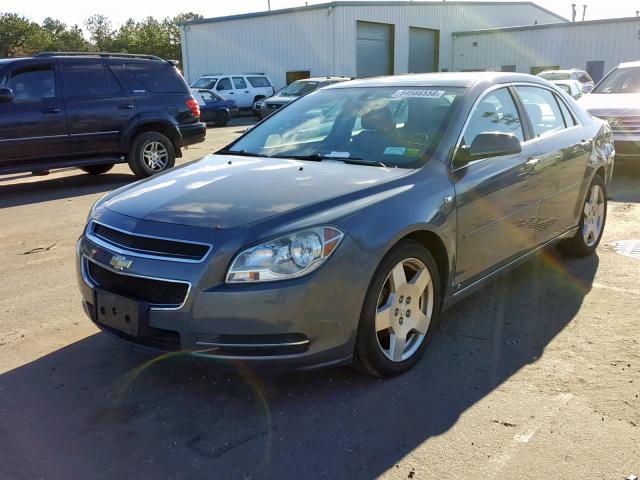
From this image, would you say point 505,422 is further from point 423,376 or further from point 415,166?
point 415,166

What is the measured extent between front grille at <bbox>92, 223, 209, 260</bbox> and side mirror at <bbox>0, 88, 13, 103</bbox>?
656 cm

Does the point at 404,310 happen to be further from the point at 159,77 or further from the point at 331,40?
the point at 331,40

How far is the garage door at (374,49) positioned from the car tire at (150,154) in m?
22.2

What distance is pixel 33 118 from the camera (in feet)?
28.7

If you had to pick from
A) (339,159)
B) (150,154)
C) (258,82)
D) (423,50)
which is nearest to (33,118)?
(150,154)

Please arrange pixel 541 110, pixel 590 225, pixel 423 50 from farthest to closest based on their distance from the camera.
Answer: pixel 423 50, pixel 590 225, pixel 541 110

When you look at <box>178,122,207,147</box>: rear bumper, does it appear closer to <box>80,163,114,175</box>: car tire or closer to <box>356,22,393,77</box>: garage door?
<box>80,163,114,175</box>: car tire

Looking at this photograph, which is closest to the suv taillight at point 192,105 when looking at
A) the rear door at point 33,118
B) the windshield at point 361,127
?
the rear door at point 33,118

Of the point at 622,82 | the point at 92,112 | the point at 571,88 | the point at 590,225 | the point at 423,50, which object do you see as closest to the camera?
the point at 590,225

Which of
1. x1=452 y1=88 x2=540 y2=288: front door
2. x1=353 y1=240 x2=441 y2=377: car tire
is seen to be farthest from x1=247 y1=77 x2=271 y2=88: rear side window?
x1=353 y1=240 x2=441 y2=377: car tire

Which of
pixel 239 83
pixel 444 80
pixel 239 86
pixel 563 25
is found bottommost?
pixel 444 80

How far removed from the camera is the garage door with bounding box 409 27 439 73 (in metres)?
34.8

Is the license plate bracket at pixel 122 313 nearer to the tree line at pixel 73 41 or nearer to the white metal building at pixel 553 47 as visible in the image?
the white metal building at pixel 553 47

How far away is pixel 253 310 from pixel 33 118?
295 inches
